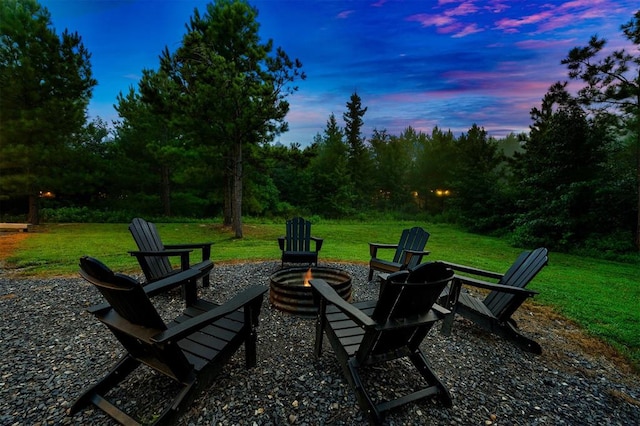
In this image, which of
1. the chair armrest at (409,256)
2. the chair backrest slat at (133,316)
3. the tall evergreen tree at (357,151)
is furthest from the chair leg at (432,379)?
the tall evergreen tree at (357,151)

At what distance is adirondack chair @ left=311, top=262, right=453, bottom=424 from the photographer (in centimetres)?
176

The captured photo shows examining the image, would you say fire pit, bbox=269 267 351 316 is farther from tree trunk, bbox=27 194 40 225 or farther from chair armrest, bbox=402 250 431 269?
tree trunk, bbox=27 194 40 225

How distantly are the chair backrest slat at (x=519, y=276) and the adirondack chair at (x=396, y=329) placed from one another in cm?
126

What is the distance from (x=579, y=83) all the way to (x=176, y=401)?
12000mm

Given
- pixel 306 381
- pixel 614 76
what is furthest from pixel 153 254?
pixel 614 76

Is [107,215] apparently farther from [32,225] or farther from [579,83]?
[579,83]

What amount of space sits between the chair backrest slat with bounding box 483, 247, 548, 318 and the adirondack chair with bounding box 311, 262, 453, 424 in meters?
1.26

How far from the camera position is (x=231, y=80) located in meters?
8.02

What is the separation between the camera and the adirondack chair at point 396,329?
1.76m

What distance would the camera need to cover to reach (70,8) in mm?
9297

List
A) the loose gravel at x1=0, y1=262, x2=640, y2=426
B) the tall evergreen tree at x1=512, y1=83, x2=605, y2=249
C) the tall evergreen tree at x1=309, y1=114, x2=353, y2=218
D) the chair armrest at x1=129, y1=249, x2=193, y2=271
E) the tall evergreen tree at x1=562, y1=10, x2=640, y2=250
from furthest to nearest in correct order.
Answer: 1. the tall evergreen tree at x1=309, y1=114, x2=353, y2=218
2. the tall evergreen tree at x1=512, y1=83, x2=605, y2=249
3. the tall evergreen tree at x1=562, y1=10, x2=640, y2=250
4. the chair armrest at x1=129, y1=249, x2=193, y2=271
5. the loose gravel at x1=0, y1=262, x2=640, y2=426

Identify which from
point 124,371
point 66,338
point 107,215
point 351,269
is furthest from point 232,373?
point 107,215

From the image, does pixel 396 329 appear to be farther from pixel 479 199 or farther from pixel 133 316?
pixel 479 199

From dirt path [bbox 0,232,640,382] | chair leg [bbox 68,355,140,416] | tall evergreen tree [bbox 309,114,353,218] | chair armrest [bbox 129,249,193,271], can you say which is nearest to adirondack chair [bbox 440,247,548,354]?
dirt path [bbox 0,232,640,382]
